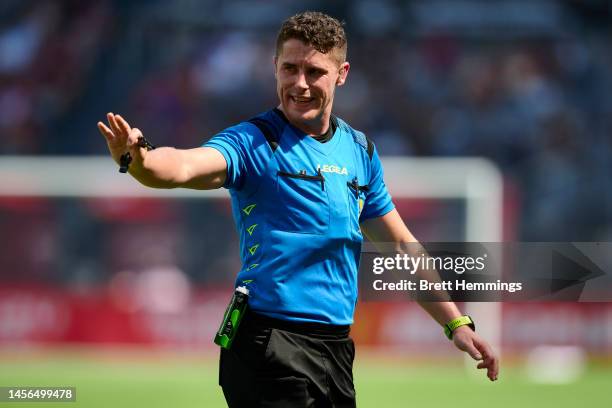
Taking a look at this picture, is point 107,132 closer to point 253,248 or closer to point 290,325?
point 253,248

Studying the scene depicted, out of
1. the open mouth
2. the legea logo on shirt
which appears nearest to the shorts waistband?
the legea logo on shirt

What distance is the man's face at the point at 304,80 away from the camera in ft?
14.9

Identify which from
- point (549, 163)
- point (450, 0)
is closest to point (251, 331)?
point (549, 163)

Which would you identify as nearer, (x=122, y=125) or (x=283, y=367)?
(x=122, y=125)

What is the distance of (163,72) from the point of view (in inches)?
733

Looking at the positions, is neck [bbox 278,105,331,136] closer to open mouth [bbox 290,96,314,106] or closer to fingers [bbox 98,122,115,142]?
open mouth [bbox 290,96,314,106]

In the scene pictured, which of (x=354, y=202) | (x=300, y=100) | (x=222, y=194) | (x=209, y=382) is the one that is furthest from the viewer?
(x=222, y=194)

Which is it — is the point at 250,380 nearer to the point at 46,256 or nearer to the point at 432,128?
the point at 46,256

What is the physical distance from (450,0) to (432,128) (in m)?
2.86

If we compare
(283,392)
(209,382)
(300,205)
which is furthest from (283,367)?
(209,382)

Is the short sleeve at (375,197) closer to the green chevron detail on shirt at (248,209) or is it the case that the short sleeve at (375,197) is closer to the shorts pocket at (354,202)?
the shorts pocket at (354,202)

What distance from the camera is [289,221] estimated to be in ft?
14.5

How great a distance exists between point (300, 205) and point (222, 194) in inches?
407

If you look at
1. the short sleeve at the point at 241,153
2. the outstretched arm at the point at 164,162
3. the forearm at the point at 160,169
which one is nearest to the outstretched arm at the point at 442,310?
the short sleeve at the point at 241,153
